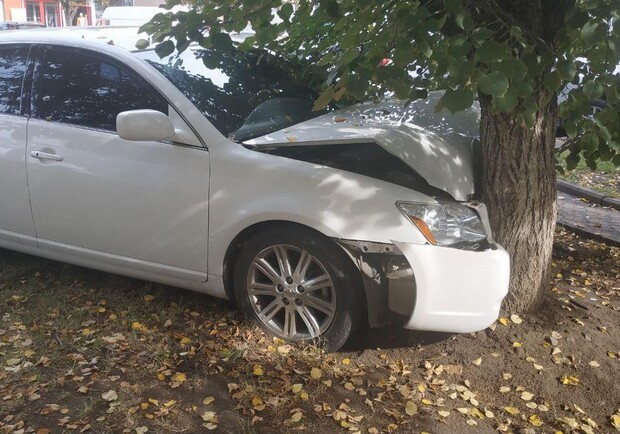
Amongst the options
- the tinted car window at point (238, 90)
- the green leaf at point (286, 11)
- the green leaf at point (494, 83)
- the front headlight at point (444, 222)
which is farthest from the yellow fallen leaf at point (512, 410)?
the green leaf at point (286, 11)

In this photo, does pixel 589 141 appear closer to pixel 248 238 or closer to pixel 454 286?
pixel 454 286

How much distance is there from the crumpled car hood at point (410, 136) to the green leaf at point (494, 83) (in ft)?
2.34

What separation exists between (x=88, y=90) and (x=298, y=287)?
1857 millimetres

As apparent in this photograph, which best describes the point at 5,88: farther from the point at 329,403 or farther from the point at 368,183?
the point at 329,403

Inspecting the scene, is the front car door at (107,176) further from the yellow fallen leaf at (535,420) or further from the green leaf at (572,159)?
the green leaf at (572,159)

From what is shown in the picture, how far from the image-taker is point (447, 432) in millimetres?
2949

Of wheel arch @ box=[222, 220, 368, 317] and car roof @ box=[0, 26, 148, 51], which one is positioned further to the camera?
car roof @ box=[0, 26, 148, 51]

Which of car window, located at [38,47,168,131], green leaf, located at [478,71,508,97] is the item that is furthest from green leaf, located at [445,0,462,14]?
car window, located at [38,47,168,131]

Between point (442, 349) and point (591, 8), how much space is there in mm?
1915

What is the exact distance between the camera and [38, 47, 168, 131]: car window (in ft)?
12.8

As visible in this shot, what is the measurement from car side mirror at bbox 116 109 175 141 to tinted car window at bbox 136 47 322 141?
31 centimetres

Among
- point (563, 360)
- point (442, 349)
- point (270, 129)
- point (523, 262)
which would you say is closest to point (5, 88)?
point (270, 129)

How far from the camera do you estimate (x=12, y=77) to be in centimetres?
433

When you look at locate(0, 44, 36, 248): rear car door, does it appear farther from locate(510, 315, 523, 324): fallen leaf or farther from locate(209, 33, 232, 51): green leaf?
locate(510, 315, 523, 324): fallen leaf
